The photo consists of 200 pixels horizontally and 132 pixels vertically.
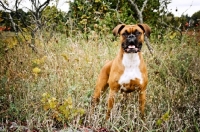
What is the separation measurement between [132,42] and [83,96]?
997 mm

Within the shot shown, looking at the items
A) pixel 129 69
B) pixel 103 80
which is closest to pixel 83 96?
pixel 103 80

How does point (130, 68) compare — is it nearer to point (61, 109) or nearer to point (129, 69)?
point (129, 69)

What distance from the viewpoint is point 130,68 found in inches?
160

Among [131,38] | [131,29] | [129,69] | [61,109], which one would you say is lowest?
[61,109]

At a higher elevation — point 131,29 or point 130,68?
point 131,29

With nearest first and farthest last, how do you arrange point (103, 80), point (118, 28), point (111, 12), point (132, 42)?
point (132, 42)
point (118, 28)
point (103, 80)
point (111, 12)

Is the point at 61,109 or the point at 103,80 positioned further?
the point at 103,80

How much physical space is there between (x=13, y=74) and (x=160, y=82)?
91.4 inches

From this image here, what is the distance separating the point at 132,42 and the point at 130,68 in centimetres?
35

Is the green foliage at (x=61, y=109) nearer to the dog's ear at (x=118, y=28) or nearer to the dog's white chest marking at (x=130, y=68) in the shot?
the dog's white chest marking at (x=130, y=68)

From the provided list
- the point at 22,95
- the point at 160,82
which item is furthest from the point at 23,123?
the point at 160,82

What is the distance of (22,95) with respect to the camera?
15.0 ft

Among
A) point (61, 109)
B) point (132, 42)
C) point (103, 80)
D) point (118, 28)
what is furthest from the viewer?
point (103, 80)

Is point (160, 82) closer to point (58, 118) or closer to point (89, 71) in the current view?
point (89, 71)
